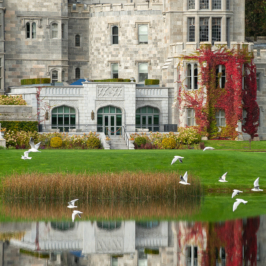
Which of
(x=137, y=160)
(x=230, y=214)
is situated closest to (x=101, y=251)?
(x=230, y=214)

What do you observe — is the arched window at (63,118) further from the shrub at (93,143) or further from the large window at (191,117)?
the large window at (191,117)

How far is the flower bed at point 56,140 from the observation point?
48.3m

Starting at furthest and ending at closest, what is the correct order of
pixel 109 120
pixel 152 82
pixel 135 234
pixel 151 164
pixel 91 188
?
pixel 152 82 → pixel 109 120 → pixel 151 164 → pixel 91 188 → pixel 135 234

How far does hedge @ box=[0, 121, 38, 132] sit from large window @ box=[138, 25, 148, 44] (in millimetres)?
15871

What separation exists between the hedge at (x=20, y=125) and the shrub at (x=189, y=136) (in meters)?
11.4

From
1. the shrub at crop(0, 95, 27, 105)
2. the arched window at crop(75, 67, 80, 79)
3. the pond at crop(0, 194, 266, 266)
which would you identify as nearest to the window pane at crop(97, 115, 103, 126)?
the shrub at crop(0, 95, 27, 105)

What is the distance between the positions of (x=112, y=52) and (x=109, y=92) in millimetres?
→ 7427

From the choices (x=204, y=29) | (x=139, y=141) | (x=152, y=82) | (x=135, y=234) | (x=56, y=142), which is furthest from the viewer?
(x=152, y=82)

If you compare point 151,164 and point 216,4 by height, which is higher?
point 216,4

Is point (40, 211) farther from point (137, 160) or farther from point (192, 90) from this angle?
point (192, 90)

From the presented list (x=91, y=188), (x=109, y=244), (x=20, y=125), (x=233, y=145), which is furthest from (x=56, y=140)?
(x=109, y=244)

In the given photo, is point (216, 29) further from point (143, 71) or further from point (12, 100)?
point (12, 100)

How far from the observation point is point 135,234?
2434 centimetres

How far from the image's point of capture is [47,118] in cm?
5559
